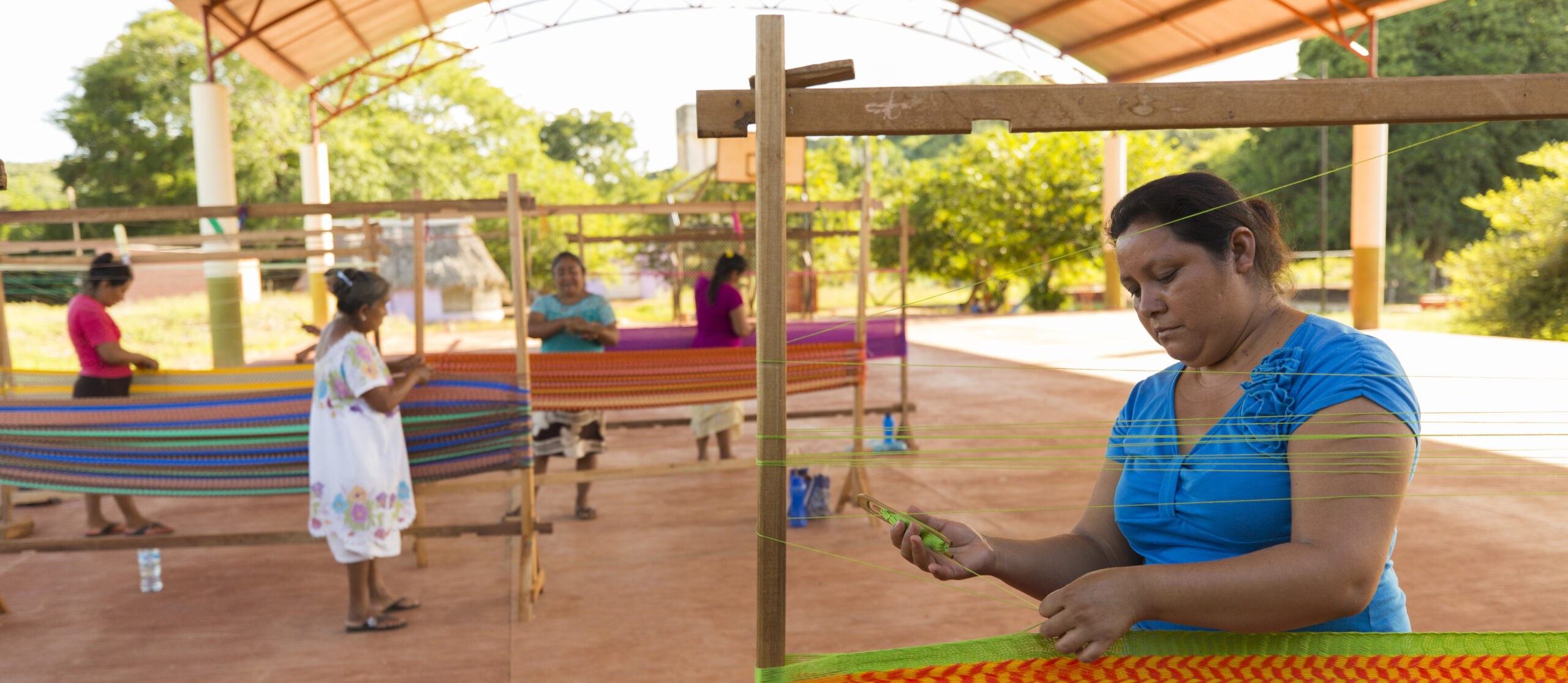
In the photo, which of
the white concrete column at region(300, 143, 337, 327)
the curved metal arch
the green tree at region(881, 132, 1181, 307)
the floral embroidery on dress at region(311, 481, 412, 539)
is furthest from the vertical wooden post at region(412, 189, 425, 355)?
the green tree at region(881, 132, 1181, 307)

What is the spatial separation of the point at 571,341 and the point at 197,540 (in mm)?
1705

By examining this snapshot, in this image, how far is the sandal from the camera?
298 cm

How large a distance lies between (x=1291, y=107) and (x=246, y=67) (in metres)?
22.5

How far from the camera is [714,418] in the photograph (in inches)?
192

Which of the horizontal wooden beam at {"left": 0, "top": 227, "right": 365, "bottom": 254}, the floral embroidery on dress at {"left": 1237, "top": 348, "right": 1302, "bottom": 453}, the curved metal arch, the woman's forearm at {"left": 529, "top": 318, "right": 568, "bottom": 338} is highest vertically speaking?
the curved metal arch

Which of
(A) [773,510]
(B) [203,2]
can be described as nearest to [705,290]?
(A) [773,510]

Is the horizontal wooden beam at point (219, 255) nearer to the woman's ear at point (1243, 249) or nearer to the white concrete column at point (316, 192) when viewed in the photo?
the woman's ear at point (1243, 249)

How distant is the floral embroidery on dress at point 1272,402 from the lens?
1.04 metres

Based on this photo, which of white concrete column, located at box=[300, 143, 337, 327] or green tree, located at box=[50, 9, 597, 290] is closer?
white concrete column, located at box=[300, 143, 337, 327]

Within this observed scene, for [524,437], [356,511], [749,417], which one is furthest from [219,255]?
[749,417]

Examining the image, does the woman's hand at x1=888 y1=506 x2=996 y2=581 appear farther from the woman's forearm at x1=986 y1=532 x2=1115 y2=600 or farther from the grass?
the grass

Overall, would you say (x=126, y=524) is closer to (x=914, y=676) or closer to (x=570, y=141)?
(x=914, y=676)

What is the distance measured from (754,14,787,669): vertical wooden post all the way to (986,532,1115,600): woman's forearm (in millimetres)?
284

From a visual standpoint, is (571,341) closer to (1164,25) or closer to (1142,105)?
(1142,105)
